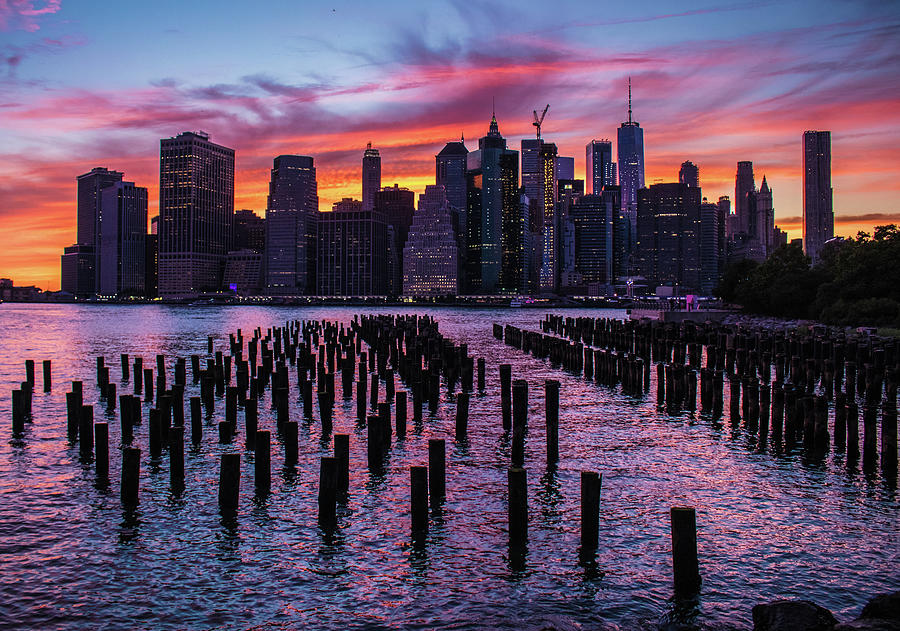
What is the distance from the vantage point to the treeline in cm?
6141

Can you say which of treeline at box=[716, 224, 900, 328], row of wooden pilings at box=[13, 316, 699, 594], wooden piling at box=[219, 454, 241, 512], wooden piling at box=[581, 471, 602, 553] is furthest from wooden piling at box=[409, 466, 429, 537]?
treeline at box=[716, 224, 900, 328]

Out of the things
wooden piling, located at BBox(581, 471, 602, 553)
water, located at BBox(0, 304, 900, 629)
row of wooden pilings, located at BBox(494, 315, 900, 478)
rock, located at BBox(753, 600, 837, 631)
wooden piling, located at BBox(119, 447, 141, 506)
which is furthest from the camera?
row of wooden pilings, located at BBox(494, 315, 900, 478)

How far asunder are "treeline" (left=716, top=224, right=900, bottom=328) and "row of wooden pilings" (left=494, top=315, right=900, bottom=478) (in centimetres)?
1098

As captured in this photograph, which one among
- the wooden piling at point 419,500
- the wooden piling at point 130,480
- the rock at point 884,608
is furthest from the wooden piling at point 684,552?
the wooden piling at point 130,480

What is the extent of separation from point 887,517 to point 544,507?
728 centimetres

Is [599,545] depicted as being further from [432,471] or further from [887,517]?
[887,517]

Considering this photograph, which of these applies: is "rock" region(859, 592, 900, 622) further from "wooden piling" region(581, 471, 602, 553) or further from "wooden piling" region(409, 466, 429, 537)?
"wooden piling" region(409, 466, 429, 537)

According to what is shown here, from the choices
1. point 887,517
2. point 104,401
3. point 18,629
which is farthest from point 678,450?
point 104,401

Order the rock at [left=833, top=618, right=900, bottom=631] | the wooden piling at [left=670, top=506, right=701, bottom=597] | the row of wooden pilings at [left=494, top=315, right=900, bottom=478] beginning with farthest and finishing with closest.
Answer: the row of wooden pilings at [left=494, top=315, right=900, bottom=478], the wooden piling at [left=670, top=506, right=701, bottom=597], the rock at [left=833, top=618, right=900, bottom=631]

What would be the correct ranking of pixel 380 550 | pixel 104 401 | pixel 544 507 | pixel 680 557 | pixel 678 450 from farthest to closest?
pixel 104 401 → pixel 678 450 → pixel 544 507 → pixel 380 550 → pixel 680 557

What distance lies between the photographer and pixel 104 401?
102 feet

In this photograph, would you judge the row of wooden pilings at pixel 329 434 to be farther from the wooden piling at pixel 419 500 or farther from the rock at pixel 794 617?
the rock at pixel 794 617

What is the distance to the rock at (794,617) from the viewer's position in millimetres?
8531

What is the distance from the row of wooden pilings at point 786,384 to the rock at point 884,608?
10586 mm
